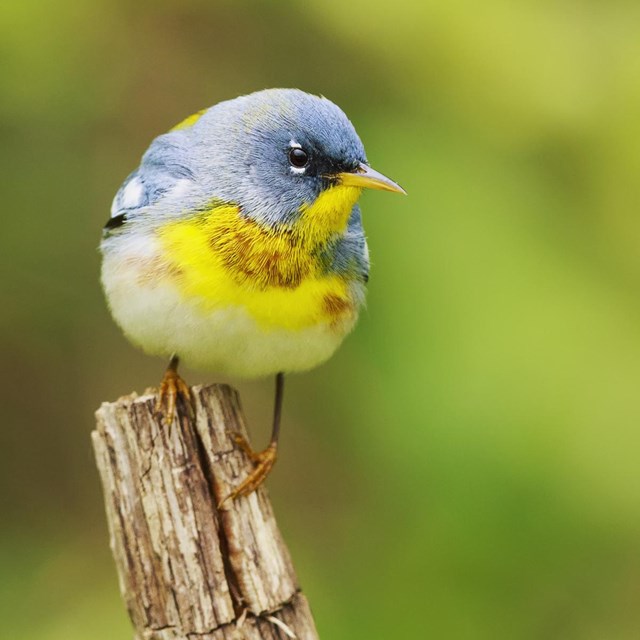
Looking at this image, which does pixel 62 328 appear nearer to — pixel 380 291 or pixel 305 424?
pixel 305 424

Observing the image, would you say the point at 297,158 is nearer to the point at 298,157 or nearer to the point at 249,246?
the point at 298,157

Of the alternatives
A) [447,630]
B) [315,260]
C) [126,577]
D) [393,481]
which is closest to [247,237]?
[315,260]

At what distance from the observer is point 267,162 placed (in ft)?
10.4

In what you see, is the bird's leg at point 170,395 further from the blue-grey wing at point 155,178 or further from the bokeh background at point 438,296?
the bokeh background at point 438,296

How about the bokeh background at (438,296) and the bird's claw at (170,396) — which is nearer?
the bird's claw at (170,396)

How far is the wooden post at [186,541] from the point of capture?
258 cm

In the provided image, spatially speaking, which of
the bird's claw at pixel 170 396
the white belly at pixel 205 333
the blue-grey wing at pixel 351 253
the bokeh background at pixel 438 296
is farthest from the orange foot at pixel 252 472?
the bokeh background at pixel 438 296

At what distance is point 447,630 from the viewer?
3.63 m

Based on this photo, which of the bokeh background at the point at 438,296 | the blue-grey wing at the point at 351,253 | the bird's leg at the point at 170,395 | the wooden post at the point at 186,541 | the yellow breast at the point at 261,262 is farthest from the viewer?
the bokeh background at the point at 438,296

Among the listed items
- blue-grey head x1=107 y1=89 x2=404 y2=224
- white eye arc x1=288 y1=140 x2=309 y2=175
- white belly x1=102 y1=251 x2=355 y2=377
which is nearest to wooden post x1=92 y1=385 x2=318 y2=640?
white belly x1=102 y1=251 x2=355 y2=377

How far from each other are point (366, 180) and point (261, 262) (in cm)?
38

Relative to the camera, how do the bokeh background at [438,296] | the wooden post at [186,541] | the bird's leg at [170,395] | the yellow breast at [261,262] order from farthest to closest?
the bokeh background at [438,296], the yellow breast at [261,262], the bird's leg at [170,395], the wooden post at [186,541]

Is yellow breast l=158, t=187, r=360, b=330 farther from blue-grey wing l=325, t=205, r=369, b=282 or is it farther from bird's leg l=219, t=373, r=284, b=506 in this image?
bird's leg l=219, t=373, r=284, b=506

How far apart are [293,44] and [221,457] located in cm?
235
